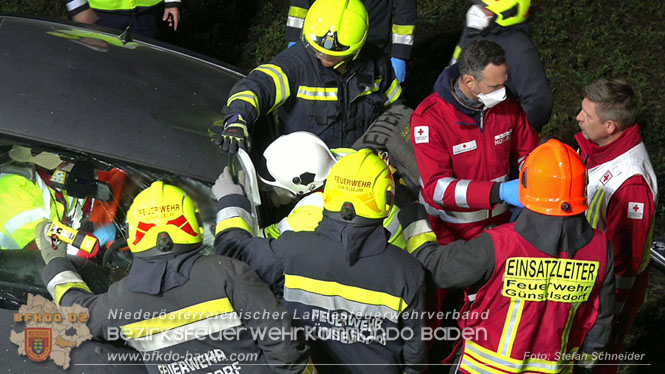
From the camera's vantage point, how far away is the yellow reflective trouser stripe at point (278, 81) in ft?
11.9

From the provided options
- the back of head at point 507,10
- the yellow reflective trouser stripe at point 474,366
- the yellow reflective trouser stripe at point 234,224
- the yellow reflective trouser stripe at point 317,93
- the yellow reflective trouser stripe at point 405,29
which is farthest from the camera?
the yellow reflective trouser stripe at point 405,29

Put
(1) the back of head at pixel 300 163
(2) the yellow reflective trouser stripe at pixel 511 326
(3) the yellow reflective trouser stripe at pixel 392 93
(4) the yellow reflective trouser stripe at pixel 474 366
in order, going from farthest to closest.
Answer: (3) the yellow reflective trouser stripe at pixel 392 93 → (1) the back of head at pixel 300 163 → (4) the yellow reflective trouser stripe at pixel 474 366 → (2) the yellow reflective trouser stripe at pixel 511 326

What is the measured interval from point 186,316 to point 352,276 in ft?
1.89

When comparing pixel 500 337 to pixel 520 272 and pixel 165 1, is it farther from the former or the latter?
pixel 165 1

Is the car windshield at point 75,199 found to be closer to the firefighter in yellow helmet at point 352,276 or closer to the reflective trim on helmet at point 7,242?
the reflective trim on helmet at point 7,242

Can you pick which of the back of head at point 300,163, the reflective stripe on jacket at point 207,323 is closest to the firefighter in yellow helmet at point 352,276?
the reflective stripe on jacket at point 207,323

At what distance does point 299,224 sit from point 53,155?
114cm

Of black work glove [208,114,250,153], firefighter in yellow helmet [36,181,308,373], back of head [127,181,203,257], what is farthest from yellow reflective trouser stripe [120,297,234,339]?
black work glove [208,114,250,153]

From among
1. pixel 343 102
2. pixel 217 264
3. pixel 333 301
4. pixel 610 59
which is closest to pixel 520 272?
pixel 333 301

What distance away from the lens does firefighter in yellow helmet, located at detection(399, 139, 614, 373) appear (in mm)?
2637

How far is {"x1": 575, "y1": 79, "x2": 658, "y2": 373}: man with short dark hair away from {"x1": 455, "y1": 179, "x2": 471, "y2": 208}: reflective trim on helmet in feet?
1.74

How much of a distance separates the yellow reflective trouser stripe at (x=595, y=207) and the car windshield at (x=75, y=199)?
165cm

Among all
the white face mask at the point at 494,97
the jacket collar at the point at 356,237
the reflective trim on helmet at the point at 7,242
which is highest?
the white face mask at the point at 494,97

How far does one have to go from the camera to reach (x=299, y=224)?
9.62ft
